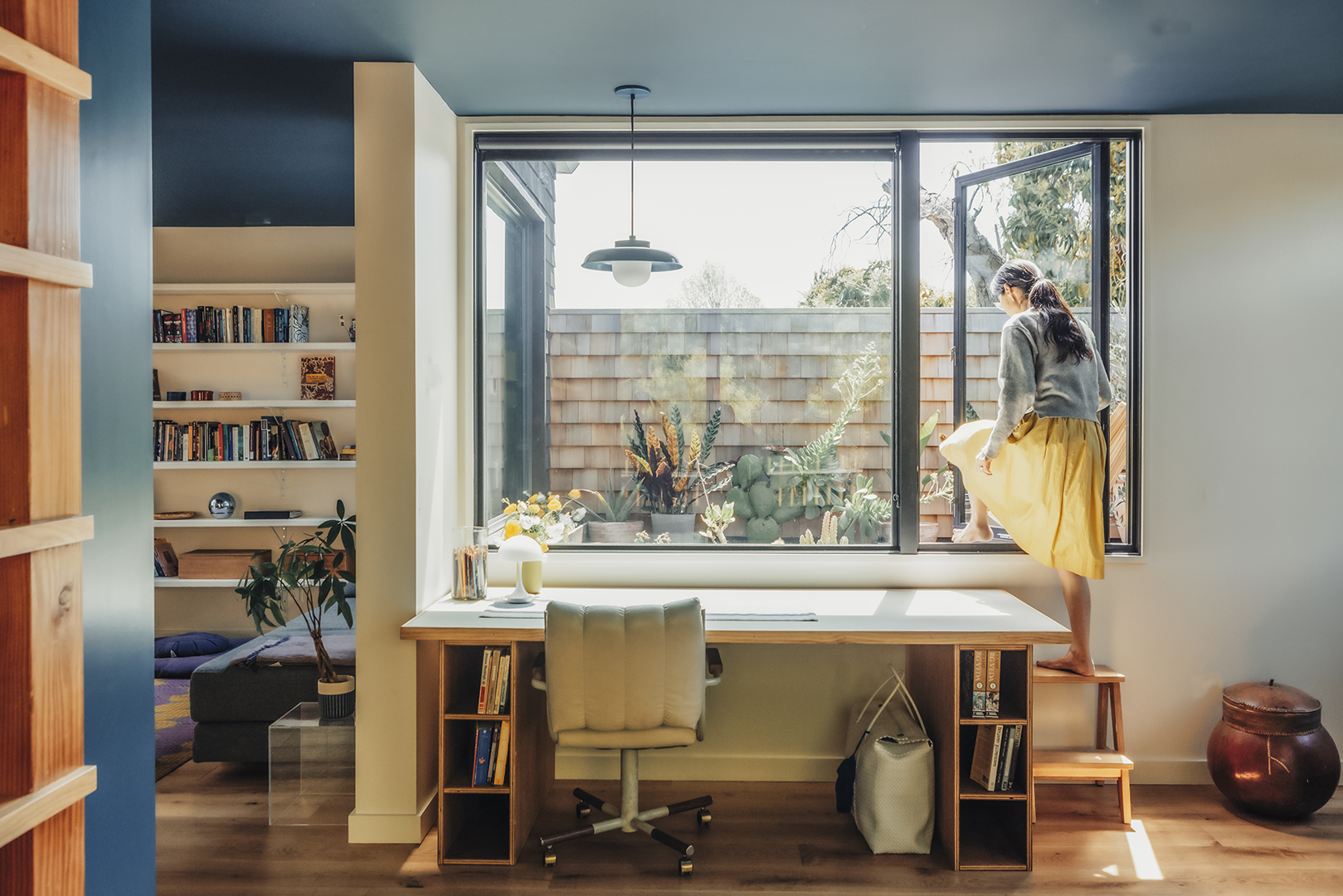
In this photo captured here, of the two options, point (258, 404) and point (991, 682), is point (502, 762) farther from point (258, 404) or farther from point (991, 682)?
point (258, 404)

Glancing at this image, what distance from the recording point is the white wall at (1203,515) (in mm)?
3285

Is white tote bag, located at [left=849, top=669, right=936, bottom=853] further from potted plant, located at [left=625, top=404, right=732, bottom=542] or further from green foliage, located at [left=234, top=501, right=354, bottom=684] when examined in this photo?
green foliage, located at [left=234, top=501, right=354, bottom=684]

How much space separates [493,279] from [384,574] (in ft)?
4.34

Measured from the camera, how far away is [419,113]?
9.40 feet

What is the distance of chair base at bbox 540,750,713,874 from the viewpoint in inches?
105

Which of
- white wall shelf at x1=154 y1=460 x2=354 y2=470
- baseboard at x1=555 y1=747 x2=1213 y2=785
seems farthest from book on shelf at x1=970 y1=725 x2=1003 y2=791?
white wall shelf at x1=154 y1=460 x2=354 y2=470

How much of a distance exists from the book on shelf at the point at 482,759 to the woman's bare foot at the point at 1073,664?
6.76 feet

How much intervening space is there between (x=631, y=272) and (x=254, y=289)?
2.98 meters

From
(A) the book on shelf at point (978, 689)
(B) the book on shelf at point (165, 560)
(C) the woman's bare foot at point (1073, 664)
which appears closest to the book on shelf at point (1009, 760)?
(A) the book on shelf at point (978, 689)

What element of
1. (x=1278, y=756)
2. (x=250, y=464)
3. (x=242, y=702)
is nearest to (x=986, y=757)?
(x=1278, y=756)

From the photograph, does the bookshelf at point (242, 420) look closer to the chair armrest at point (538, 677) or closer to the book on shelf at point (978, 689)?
the chair armrest at point (538, 677)

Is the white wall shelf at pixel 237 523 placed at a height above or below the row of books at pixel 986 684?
→ above

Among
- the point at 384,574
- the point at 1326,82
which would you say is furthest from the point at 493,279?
the point at 1326,82

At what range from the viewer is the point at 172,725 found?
13.1 feet
